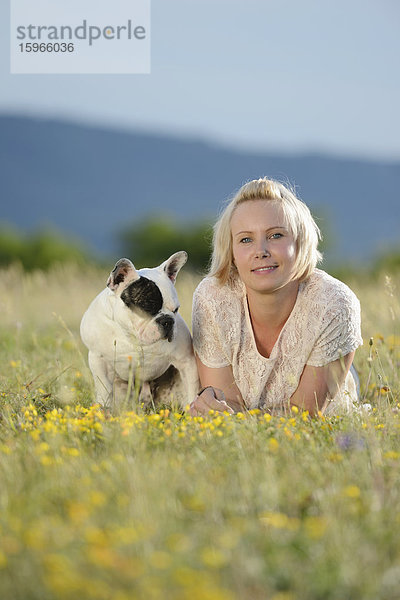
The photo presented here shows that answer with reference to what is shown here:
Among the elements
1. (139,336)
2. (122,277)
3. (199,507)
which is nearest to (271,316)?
(139,336)

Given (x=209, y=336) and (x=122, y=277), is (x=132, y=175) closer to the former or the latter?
Result: (x=209, y=336)

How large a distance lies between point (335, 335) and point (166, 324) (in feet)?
3.23

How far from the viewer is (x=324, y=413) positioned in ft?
12.7

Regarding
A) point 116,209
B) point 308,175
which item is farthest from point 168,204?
point 308,175

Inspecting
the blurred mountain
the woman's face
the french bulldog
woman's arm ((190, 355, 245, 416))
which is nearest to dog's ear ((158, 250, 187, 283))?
the french bulldog

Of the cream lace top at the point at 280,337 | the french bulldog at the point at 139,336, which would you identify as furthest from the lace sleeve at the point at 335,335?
the french bulldog at the point at 139,336

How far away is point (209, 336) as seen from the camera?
410 cm

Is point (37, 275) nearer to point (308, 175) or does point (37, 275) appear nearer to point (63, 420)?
point (63, 420)

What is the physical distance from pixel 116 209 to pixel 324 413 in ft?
259

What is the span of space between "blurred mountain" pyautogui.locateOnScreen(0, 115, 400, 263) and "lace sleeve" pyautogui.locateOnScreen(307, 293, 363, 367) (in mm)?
67877

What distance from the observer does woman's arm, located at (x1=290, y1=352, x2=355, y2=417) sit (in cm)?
389

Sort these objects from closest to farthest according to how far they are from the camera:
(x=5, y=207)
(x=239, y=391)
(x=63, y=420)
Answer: (x=63, y=420), (x=239, y=391), (x=5, y=207)

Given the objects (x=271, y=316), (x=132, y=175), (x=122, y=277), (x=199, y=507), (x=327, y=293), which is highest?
(x=132, y=175)

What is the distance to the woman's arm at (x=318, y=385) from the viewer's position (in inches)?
153
